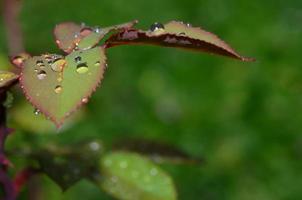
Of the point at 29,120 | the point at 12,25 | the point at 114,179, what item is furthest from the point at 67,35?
the point at 12,25

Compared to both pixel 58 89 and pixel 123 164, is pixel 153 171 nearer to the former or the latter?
pixel 123 164

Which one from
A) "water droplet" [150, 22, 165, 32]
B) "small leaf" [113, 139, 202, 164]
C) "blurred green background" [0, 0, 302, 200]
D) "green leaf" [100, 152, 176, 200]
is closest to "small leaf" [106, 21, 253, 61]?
"water droplet" [150, 22, 165, 32]

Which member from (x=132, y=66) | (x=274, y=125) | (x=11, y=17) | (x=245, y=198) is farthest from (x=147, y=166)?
(x=132, y=66)

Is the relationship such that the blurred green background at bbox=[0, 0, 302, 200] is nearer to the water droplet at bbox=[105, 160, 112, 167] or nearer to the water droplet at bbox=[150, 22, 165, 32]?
the water droplet at bbox=[105, 160, 112, 167]

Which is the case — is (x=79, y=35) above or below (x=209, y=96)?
above

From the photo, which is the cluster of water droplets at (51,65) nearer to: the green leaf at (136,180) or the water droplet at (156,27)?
the water droplet at (156,27)
